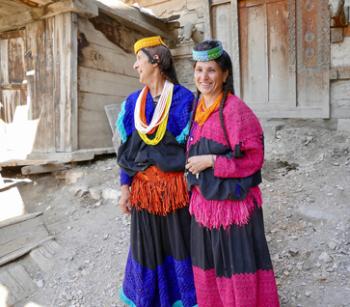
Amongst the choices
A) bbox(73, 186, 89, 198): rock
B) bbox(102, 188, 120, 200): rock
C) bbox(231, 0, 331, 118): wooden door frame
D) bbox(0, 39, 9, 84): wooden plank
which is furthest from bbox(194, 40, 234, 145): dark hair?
bbox(0, 39, 9, 84): wooden plank

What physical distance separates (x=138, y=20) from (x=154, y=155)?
3860 mm

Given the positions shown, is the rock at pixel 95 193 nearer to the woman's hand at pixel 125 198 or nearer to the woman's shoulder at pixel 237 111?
the woman's hand at pixel 125 198

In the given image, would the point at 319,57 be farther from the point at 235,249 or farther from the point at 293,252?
the point at 235,249

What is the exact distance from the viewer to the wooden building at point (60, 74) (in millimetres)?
4328

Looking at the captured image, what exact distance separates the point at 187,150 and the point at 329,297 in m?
1.35

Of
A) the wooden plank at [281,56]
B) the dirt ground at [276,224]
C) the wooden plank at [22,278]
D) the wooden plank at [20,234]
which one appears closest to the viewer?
the dirt ground at [276,224]

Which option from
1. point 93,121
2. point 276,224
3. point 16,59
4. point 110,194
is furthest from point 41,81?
point 276,224

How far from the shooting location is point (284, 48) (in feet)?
17.0

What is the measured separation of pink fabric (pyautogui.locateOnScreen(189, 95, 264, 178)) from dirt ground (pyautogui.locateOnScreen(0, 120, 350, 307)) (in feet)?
3.79

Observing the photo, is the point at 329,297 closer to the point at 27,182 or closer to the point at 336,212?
the point at 336,212

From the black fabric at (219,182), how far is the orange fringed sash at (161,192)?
8.3 inches

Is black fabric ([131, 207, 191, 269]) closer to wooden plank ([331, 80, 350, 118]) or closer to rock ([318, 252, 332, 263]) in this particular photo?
rock ([318, 252, 332, 263])

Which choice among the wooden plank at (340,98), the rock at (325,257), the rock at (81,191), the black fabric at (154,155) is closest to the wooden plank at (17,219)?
the rock at (81,191)

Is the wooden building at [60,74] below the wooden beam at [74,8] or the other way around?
below
